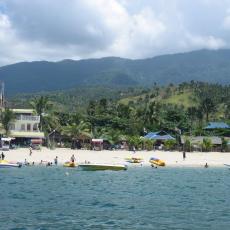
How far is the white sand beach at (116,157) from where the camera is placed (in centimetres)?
7970

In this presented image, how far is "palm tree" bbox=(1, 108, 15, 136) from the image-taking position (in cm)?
10112

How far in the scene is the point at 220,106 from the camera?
161 m

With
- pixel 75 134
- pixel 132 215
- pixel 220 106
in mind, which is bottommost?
pixel 132 215

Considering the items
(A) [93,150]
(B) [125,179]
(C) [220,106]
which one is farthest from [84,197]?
(C) [220,106]

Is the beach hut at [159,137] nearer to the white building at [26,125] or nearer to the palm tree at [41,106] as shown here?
the palm tree at [41,106]

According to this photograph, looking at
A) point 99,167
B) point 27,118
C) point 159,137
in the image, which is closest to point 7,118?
point 27,118

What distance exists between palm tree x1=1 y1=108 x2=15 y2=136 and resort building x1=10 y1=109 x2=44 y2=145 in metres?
2.90

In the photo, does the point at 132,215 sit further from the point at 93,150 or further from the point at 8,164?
the point at 93,150

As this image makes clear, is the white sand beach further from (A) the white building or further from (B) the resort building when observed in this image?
(A) the white building

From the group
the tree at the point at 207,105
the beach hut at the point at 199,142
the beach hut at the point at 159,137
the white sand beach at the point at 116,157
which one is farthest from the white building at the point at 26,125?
the tree at the point at 207,105

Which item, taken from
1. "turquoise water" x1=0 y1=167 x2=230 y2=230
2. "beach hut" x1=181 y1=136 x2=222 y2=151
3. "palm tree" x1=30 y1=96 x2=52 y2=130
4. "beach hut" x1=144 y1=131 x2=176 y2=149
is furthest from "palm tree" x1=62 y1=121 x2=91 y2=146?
"turquoise water" x1=0 y1=167 x2=230 y2=230

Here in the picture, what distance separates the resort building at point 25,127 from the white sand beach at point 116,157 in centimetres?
1664

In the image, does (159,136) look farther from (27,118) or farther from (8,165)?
(8,165)

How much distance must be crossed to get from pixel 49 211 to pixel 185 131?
102404 mm
